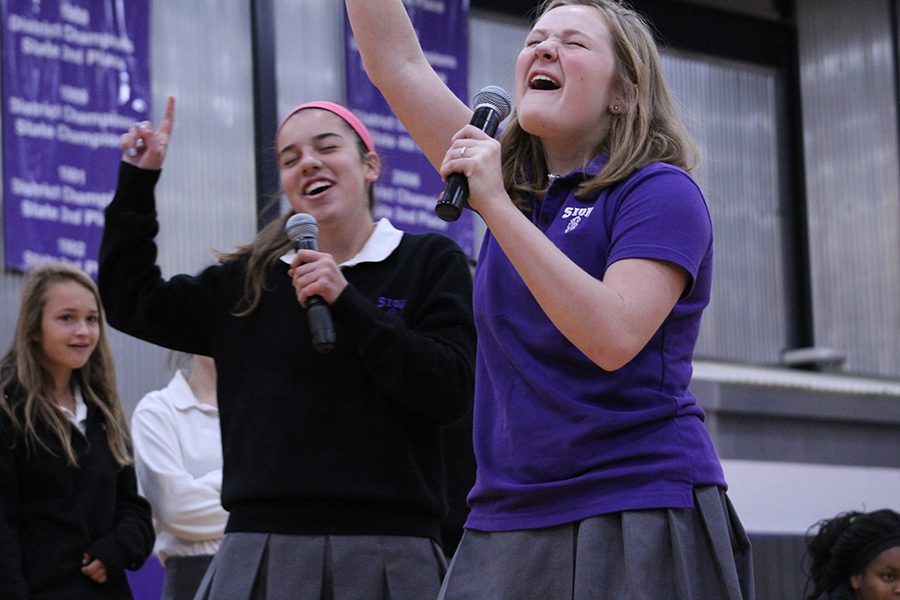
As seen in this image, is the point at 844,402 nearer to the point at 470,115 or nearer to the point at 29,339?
the point at 29,339

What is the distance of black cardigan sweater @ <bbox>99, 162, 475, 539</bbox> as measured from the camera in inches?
108

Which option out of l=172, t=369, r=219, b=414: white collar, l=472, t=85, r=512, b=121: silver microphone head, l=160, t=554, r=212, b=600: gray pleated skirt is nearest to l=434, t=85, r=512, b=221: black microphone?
l=472, t=85, r=512, b=121: silver microphone head

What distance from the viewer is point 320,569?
2719 millimetres

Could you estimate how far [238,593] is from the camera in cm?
272

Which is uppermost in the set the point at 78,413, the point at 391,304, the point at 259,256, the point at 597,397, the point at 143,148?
the point at 143,148

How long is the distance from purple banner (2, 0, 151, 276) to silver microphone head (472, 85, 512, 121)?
508cm

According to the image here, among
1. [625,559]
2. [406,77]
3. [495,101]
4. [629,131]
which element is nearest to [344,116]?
[406,77]

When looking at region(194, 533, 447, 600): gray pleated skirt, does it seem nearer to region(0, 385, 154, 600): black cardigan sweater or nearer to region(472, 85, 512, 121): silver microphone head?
region(472, 85, 512, 121): silver microphone head

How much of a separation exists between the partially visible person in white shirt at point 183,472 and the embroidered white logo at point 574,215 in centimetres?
270

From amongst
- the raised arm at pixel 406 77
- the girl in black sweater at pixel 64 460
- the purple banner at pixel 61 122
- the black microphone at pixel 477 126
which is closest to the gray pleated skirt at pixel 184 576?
Answer: the girl in black sweater at pixel 64 460

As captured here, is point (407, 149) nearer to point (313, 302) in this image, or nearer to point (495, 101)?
point (313, 302)

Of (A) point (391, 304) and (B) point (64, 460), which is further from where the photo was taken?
(B) point (64, 460)

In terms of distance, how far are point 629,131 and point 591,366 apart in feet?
1.32

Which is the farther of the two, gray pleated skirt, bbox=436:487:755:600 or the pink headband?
the pink headband
